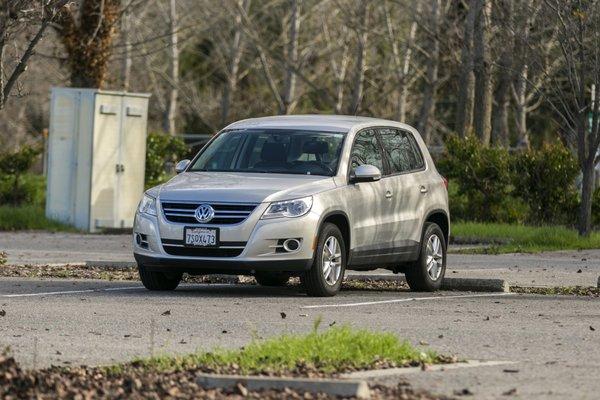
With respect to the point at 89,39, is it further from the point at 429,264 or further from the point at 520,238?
the point at 429,264

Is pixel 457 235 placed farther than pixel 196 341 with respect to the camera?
Yes

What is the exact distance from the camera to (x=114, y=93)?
28.1 meters

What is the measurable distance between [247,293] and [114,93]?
A: 12.8 metres

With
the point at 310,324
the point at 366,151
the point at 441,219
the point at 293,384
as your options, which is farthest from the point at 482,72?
the point at 293,384

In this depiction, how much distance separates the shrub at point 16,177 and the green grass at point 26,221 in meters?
1.81

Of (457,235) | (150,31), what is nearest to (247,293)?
(457,235)

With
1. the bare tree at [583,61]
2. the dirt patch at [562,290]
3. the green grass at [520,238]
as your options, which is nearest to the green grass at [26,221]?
the green grass at [520,238]

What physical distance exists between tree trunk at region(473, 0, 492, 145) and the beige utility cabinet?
6633mm

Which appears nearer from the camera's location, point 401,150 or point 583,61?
point 401,150

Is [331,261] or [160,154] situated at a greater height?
[160,154]

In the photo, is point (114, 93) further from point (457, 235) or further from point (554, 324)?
point (554, 324)

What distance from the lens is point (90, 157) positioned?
27969mm

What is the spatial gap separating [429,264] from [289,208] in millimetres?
2491

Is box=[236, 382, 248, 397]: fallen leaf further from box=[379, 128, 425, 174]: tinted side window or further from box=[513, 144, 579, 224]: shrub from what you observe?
box=[513, 144, 579, 224]: shrub
